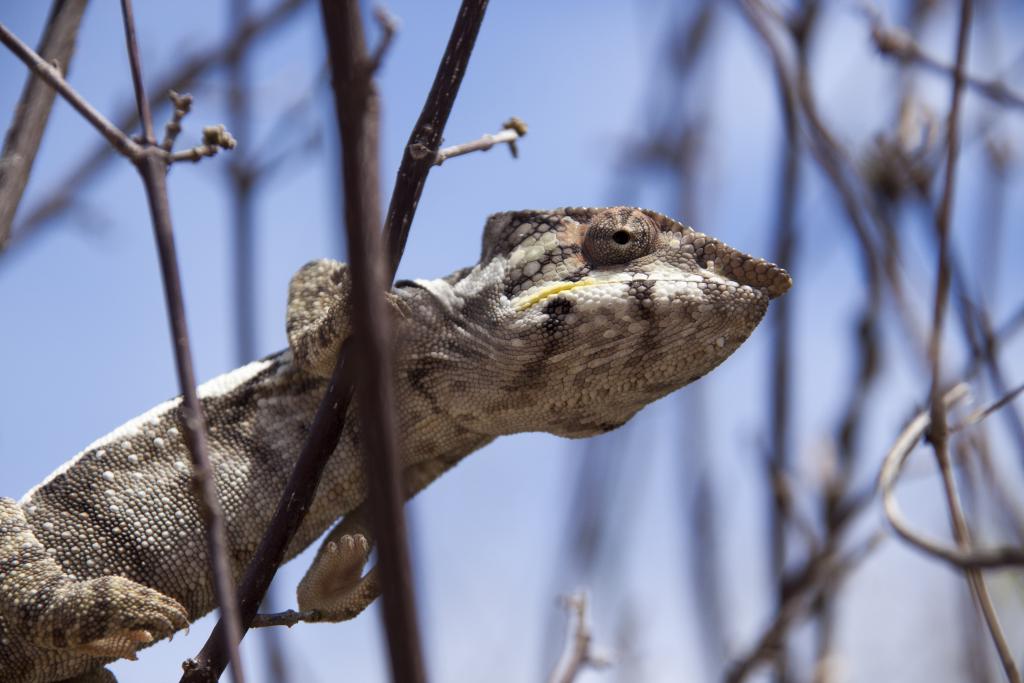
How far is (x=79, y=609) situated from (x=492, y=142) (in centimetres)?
204

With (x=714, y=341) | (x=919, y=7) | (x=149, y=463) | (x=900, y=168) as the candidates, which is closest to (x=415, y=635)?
(x=714, y=341)

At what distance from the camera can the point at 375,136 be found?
2053 millimetres

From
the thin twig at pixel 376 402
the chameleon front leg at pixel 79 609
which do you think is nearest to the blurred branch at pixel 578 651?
the chameleon front leg at pixel 79 609

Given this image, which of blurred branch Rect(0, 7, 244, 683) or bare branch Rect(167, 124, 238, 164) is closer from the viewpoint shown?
blurred branch Rect(0, 7, 244, 683)

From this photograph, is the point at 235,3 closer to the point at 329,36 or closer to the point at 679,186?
the point at 679,186

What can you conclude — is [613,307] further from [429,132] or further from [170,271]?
[170,271]

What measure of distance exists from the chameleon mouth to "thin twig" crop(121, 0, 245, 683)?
158cm

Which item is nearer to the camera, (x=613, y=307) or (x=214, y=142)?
Answer: (x=214, y=142)

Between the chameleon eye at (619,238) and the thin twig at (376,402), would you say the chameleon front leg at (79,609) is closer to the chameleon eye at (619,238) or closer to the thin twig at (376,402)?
the chameleon eye at (619,238)

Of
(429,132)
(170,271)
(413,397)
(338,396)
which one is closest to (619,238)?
(413,397)

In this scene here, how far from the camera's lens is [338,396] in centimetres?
309

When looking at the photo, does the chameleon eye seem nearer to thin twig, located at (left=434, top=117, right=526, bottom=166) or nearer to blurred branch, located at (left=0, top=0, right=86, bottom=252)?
thin twig, located at (left=434, top=117, right=526, bottom=166)

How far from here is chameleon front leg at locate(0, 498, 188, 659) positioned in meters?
3.72

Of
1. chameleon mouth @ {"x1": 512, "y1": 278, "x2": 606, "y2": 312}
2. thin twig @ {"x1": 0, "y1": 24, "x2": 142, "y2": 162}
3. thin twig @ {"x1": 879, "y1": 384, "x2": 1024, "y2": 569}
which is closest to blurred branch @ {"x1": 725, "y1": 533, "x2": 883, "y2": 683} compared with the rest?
thin twig @ {"x1": 879, "y1": 384, "x2": 1024, "y2": 569}
